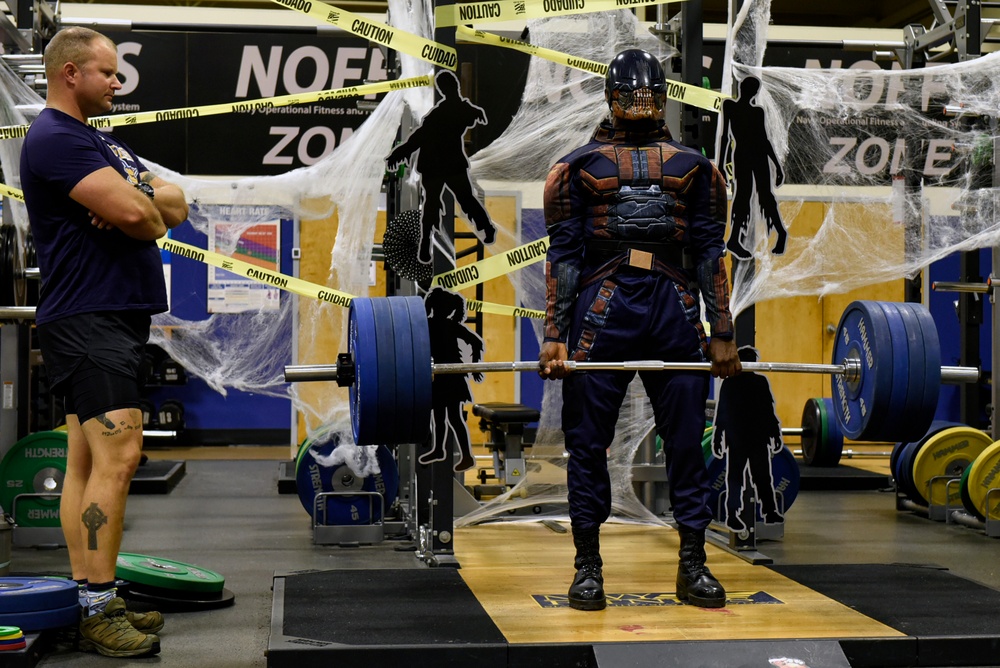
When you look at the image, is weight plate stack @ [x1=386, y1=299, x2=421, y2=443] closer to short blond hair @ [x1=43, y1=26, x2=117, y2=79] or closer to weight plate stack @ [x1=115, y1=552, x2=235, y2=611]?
weight plate stack @ [x1=115, y1=552, x2=235, y2=611]

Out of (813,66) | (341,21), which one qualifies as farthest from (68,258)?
(813,66)

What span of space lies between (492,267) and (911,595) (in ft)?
6.18

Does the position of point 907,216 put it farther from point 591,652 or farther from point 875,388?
point 591,652

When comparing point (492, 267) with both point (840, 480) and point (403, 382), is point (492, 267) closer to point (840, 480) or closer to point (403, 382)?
point (403, 382)

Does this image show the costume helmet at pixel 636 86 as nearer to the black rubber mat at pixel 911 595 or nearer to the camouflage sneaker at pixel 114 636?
the black rubber mat at pixel 911 595

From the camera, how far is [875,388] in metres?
3.53

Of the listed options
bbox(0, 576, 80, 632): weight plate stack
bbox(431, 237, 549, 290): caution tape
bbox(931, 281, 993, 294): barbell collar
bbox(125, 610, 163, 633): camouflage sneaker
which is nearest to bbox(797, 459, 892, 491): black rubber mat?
bbox(931, 281, 993, 294): barbell collar

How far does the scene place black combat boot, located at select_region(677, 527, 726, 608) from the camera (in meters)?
3.32

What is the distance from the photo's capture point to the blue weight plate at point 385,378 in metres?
3.29

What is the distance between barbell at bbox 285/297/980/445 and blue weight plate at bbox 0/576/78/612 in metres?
0.89

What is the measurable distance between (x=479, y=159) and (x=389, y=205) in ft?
2.49

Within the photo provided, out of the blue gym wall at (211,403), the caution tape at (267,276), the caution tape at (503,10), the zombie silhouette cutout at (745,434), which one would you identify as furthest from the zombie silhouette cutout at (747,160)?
the blue gym wall at (211,403)

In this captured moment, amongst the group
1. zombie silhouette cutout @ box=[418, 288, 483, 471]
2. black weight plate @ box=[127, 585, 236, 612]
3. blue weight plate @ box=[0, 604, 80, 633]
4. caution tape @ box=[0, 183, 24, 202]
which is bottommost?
black weight plate @ box=[127, 585, 236, 612]

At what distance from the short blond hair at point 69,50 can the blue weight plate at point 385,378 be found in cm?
106
